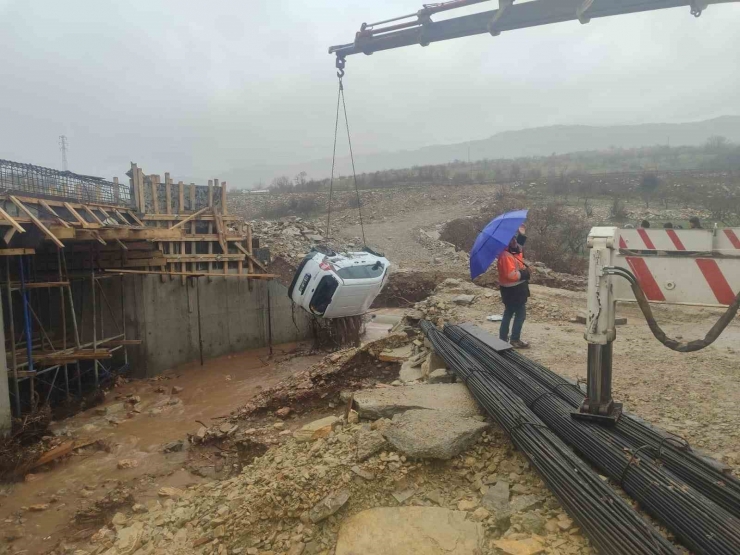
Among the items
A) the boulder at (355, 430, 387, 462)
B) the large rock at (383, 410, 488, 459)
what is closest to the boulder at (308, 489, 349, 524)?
the boulder at (355, 430, 387, 462)

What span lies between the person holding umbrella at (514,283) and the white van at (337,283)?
3.83 meters

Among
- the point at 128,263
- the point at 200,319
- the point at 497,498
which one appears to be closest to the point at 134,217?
the point at 128,263

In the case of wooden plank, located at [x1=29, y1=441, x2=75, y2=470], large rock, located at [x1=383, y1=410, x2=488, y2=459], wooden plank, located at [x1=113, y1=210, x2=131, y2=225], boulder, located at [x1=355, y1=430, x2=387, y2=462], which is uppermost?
wooden plank, located at [x1=113, y1=210, x2=131, y2=225]

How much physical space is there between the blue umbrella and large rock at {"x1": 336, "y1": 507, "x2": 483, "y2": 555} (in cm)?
337

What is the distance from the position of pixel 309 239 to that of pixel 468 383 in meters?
15.0

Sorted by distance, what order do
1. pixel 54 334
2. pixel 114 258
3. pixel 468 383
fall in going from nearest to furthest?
pixel 468 383 < pixel 54 334 < pixel 114 258

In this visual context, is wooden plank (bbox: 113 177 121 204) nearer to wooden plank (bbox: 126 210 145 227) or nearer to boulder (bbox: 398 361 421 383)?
wooden plank (bbox: 126 210 145 227)

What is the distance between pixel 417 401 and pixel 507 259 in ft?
8.79

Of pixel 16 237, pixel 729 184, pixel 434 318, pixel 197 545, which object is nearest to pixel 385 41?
pixel 434 318

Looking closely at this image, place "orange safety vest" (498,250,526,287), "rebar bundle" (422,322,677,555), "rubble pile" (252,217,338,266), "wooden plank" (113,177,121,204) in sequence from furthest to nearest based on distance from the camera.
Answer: "rubble pile" (252,217,338,266) → "wooden plank" (113,177,121,204) → "orange safety vest" (498,250,526,287) → "rebar bundle" (422,322,677,555)

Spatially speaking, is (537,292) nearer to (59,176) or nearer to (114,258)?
(114,258)

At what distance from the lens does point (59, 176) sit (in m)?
10.8

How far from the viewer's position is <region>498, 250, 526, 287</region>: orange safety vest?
650cm

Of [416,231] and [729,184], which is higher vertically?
[729,184]
